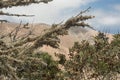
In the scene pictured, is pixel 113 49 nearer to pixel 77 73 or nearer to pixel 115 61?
pixel 115 61

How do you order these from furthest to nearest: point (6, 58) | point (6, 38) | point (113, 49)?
point (113, 49) < point (6, 38) < point (6, 58)

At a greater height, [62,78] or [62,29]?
[62,29]

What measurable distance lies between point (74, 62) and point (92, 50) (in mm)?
2214

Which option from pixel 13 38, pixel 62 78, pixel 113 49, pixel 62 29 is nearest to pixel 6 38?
pixel 13 38

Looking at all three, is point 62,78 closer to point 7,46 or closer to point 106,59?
point 106,59

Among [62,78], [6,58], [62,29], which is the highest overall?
[62,29]

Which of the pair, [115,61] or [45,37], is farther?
[115,61]

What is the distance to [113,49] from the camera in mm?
39031

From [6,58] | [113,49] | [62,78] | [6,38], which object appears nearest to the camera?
[6,58]

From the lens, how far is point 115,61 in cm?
3762

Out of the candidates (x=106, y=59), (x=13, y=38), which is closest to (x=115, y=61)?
(x=106, y=59)

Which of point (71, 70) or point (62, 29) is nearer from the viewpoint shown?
point (62, 29)

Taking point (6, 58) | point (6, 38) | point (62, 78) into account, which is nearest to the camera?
point (6, 58)

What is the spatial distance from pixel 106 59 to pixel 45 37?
2879cm
